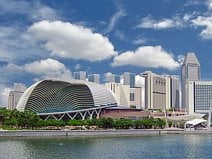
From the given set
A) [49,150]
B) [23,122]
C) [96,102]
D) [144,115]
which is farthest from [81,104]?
[49,150]

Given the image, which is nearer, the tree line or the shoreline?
the shoreline

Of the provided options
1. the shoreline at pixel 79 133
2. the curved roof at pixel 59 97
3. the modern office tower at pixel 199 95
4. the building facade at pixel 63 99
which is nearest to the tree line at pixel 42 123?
the shoreline at pixel 79 133

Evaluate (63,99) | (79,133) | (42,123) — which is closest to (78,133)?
(79,133)

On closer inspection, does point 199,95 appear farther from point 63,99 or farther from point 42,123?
point 42,123

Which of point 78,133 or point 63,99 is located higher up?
point 63,99

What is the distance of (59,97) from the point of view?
132750 mm

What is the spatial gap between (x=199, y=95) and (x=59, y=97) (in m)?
88.0

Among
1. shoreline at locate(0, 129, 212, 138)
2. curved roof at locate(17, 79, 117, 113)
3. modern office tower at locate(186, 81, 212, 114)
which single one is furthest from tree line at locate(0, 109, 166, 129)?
modern office tower at locate(186, 81, 212, 114)

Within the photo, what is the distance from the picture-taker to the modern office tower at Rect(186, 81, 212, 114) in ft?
637

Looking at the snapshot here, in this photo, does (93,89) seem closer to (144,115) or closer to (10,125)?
(144,115)

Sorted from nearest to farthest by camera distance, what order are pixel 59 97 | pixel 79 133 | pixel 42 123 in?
pixel 79 133
pixel 42 123
pixel 59 97

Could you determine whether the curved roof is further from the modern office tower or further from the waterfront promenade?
the modern office tower

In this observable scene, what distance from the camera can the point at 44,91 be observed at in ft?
430

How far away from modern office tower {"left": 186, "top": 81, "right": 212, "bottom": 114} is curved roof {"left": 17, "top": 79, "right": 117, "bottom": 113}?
73.3 metres
